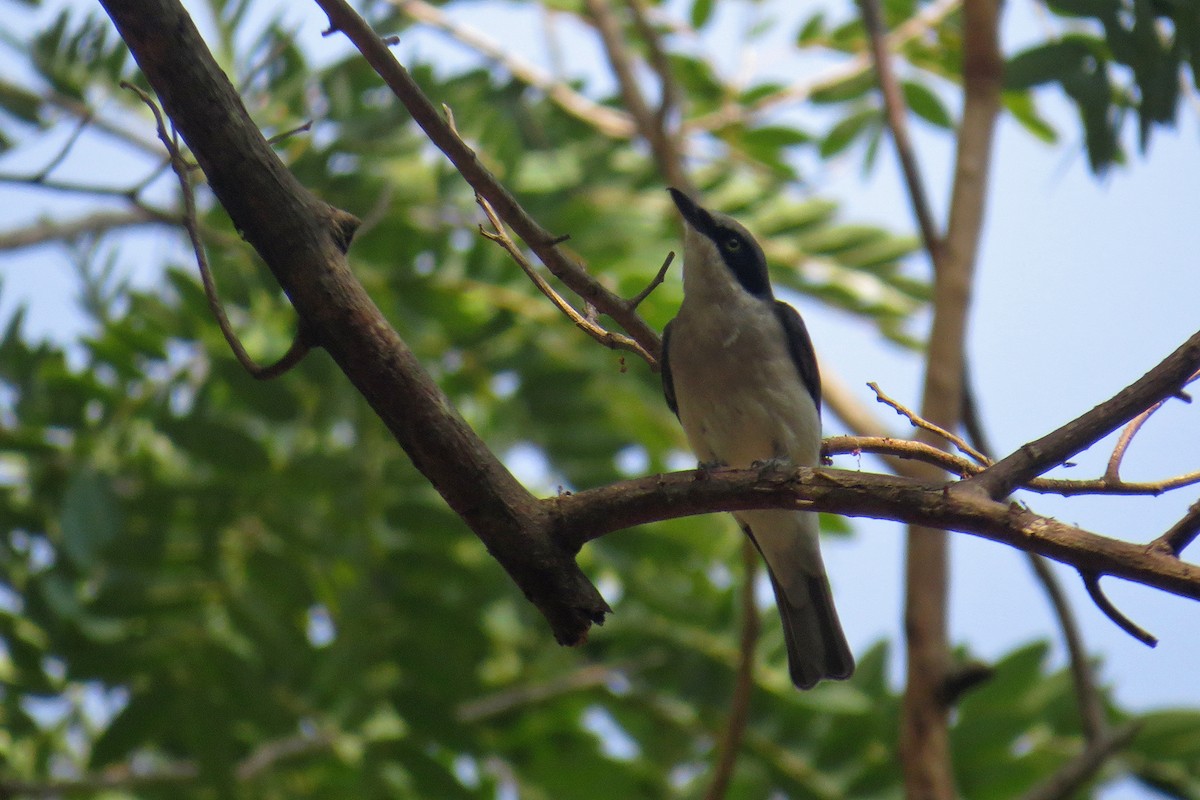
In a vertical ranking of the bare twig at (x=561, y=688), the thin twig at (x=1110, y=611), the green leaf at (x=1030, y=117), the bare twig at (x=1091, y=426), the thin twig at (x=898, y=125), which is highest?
the green leaf at (x=1030, y=117)

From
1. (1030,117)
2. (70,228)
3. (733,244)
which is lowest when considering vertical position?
(70,228)

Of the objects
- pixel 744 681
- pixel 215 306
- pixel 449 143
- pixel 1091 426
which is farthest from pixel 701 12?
pixel 1091 426

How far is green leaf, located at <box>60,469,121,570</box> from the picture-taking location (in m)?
4.71

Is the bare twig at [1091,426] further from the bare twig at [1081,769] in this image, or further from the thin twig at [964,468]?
the bare twig at [1081,769]

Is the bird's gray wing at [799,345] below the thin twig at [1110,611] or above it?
above

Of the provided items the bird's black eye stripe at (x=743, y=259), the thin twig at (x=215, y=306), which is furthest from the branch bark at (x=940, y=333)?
the thin twig at (x=215, y=306)

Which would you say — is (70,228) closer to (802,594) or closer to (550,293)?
(550,293)

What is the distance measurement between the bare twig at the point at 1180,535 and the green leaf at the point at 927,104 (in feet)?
19.1

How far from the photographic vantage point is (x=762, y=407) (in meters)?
4.68

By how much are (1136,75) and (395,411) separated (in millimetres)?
2816

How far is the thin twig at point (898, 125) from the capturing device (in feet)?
20.5

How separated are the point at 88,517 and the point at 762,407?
108 inches

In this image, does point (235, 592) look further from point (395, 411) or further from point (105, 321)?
point (395, 411)

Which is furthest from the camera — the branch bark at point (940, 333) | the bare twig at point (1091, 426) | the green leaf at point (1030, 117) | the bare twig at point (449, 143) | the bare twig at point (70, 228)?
the green leaf at point (1030, 117)
